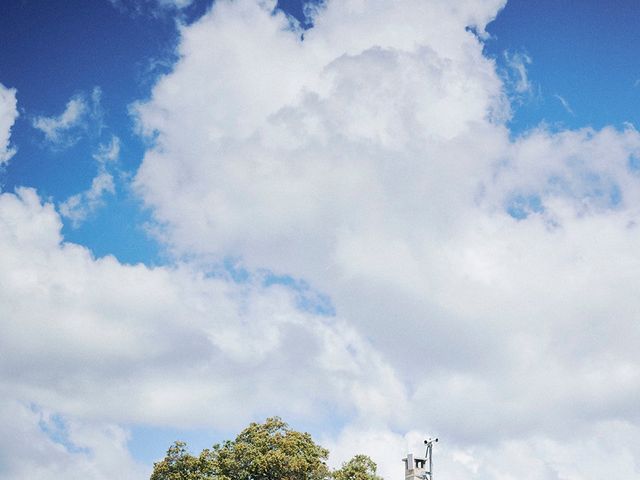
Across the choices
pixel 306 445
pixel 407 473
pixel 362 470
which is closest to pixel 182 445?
pixel 306 445

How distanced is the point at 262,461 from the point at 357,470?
5792mm

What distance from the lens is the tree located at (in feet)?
124

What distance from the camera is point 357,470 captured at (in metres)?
37.8

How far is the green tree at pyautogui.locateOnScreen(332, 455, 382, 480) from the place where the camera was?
1468 inches

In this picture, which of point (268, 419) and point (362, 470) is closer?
point (362, 470)

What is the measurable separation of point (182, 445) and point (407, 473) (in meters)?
15.3

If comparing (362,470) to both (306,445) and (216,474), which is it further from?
(216,474)

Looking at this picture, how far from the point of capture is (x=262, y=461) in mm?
37688

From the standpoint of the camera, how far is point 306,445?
39531 mm

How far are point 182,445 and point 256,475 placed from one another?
5.17m

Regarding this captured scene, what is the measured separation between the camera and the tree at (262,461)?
124 feet

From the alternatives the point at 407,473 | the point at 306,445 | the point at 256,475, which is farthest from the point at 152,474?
the point at 407,473

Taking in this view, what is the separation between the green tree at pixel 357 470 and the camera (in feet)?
122

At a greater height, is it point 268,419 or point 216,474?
point 268,419
